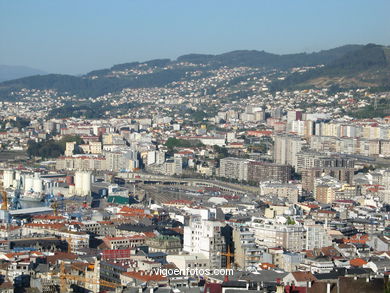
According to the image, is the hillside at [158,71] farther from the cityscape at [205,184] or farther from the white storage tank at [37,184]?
the white storage tank at [37,184]

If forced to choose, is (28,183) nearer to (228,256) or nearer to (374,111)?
(228,256)

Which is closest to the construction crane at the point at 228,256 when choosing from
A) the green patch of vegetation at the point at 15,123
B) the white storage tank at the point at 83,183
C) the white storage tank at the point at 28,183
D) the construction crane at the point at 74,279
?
the construction crane at the point at 74,279

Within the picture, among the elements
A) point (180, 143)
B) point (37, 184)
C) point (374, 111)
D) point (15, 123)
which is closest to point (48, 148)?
point (180, 143)

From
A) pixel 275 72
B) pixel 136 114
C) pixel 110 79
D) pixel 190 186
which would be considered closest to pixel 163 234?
pixel 190 186

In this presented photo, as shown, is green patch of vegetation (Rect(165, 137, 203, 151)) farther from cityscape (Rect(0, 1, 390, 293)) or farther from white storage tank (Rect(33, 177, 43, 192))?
white storage tank (Rect(33, 177, 43, 192))

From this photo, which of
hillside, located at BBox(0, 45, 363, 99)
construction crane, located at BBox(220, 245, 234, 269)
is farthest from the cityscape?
hillside, located at BBox(0, 45, 363, 99)

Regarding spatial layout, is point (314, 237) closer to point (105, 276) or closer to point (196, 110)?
point (105, 276)

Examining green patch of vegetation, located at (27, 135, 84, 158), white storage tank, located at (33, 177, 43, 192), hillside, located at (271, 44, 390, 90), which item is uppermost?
hillside, located at (271, 44, 390, 90)
